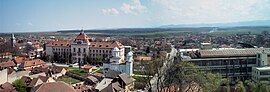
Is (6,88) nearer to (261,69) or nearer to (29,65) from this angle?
(29,65)

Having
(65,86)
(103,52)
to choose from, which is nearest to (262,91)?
(65,86)

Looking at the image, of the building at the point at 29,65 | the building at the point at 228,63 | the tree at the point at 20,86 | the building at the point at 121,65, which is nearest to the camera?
the tree at the point at 20,86

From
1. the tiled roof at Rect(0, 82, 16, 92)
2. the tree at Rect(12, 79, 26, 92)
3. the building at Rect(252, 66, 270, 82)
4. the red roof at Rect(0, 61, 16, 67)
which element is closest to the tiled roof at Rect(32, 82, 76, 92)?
the tiled roof at Rect(0, 82, 16, 92)

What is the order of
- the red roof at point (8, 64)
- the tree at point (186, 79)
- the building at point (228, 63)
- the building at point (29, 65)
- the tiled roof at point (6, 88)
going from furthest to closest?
the building at point (29, 65), the red roof at point (8, 64), the building at point (228, 63), the tiled roof at point (6, 88), the tree at point (186, 79)

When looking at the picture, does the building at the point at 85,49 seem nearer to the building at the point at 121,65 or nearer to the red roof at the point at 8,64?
the building at the point at 121,65

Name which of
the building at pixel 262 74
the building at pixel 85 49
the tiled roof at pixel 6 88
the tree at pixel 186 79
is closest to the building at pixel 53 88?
the tree at pixel 186 79

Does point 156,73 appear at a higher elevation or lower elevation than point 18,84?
higher

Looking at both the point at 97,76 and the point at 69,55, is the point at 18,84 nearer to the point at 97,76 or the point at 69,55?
the point at 97,76

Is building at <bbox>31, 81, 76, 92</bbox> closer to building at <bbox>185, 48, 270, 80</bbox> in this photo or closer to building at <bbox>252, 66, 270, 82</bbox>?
building at <bbox>185, 48, 270, 80</bbox>

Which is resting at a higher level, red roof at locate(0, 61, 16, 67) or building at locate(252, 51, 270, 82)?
building at locate(252, 51, 270, 82)

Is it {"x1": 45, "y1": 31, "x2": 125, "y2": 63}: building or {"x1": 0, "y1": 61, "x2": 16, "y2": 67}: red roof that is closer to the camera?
{"x1": 0, "y1": 61, "x2": 16, "y2": 67}: red roof

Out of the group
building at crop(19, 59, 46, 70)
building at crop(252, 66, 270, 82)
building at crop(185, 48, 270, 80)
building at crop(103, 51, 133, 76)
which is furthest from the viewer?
building at crop(19, 59, 46, 70)
